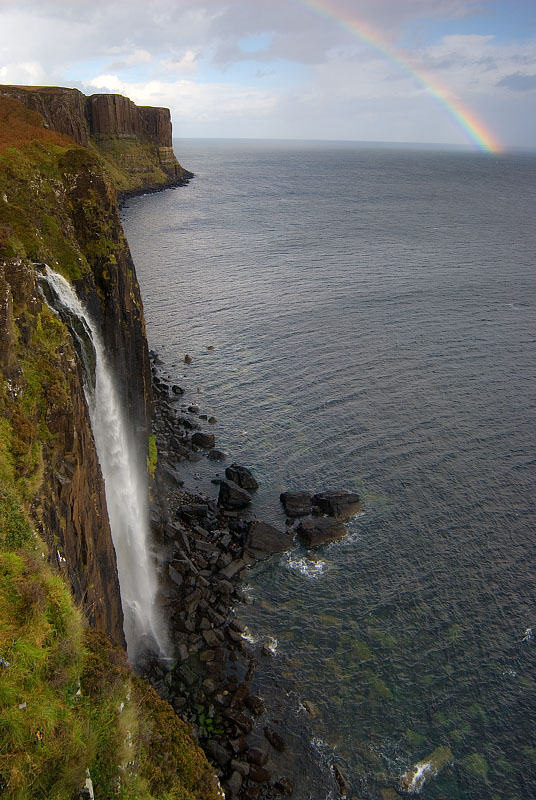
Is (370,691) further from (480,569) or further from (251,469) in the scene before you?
(251,469)

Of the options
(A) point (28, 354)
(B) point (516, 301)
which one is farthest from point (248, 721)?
(B) point (516, 301)

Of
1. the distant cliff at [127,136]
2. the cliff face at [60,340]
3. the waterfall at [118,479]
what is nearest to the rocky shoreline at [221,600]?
the waterfall at [118,479]

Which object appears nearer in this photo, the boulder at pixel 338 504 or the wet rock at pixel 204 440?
the boulder at pixel 338 504

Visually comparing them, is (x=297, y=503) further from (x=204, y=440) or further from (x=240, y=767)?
(x=240, y=767)

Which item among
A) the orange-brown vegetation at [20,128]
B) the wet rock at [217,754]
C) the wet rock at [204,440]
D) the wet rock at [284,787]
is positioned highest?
the orange-brown vegetation at [20,128]

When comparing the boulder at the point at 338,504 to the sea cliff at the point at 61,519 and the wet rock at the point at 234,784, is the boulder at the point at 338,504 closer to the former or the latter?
the sea cliff at the point at 61,519
